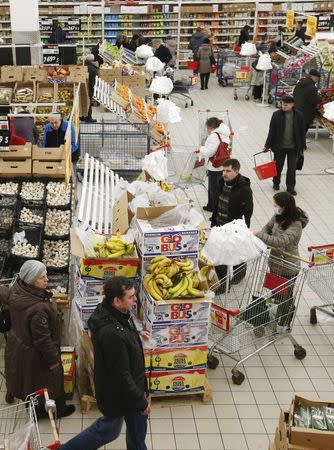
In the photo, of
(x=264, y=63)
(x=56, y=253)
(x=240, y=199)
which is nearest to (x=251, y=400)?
(x=240, y=199)


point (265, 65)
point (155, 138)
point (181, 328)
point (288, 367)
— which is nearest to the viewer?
point (181, 328)

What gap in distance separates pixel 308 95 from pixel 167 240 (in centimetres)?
778

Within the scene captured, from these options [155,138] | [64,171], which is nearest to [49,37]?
[155,138]

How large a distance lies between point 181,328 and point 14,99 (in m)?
7.69

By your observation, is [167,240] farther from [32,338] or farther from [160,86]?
[160,86]

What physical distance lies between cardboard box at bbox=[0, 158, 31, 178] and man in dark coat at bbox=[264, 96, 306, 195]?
4112mm

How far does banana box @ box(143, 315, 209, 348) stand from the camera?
16.3 ft

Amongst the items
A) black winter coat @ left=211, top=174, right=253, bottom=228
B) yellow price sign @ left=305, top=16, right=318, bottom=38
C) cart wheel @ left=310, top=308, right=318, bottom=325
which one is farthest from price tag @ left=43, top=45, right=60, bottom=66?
cart wheel @ left=310, top=308, right=318, bottom=325

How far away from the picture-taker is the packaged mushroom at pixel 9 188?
6.96 m

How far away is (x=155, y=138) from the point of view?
10344 millimetres

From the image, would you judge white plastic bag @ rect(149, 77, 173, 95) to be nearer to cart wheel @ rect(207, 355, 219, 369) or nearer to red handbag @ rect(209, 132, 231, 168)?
red handbag @ rect(209, 132, 231, 168)

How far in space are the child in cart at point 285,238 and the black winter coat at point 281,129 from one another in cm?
387

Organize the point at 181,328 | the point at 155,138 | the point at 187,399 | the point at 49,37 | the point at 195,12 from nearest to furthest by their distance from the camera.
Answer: the point at 181,328 → the point at 187,399 → the point at 155,138 → the point at 49,37 → the point at 195,12

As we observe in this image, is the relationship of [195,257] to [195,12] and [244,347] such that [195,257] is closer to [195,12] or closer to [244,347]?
[244,347]
